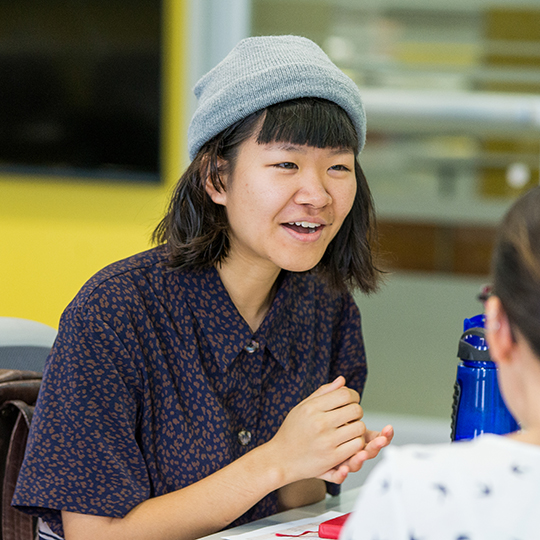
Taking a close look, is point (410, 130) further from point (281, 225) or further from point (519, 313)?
point (519, 313)

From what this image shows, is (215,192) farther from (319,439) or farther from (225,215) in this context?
(319,439)

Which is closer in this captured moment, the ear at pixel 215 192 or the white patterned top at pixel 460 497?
the white patterned top at pixel 460 497

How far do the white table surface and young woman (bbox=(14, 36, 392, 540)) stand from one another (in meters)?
0.03

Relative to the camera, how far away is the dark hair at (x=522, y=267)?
65cm

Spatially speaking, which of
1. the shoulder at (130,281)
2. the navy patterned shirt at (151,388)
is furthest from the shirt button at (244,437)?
the shoulder at (130,281)

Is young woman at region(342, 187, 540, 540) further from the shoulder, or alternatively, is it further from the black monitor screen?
the black monitor screen

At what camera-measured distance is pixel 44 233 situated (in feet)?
9.41

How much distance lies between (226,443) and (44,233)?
1837mm

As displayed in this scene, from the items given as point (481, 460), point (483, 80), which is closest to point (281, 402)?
point (481, 460)

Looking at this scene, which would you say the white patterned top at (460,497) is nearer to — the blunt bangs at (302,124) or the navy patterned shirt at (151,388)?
the navy patterned shirt at (151,388)

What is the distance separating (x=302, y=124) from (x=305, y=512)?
2.02 feet

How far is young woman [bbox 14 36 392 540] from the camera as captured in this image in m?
1.13

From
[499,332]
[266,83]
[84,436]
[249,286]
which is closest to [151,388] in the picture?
[84,436]

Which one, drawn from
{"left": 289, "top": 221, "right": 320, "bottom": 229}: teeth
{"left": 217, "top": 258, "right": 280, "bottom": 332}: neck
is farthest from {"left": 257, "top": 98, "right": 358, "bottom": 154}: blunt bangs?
{"left": 217, "top": 258, "right": 280, "bottom": 332}: neck
